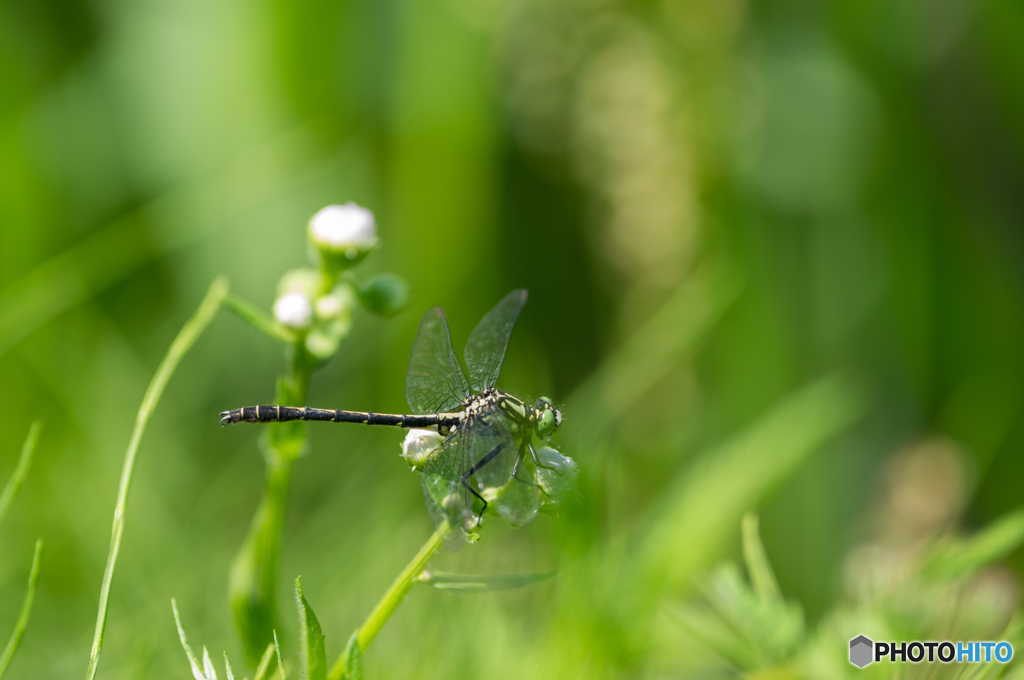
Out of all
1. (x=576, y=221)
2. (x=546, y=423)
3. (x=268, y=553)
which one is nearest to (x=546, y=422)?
(x=546, y=423)

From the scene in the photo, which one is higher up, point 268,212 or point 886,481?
point 268,212

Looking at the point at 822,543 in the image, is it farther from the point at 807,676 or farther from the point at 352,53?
the point at 352,53

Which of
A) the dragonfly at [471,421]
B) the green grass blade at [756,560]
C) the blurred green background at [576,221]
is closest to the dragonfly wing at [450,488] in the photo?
the dragonfly at [471,421]

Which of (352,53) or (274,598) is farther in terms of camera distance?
(352,53)

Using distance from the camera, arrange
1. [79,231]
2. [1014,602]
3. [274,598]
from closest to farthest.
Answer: [274,598]
[1014,602]
[79,231]

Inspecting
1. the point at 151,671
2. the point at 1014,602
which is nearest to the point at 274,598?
the point at 151,671

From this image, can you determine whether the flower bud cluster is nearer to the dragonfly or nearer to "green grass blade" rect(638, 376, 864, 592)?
the dragonfly

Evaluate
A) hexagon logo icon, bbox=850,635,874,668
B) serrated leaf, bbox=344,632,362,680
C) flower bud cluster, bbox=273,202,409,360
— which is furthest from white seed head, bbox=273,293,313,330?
hexagon logo icon, bbox=850,635,874,668
